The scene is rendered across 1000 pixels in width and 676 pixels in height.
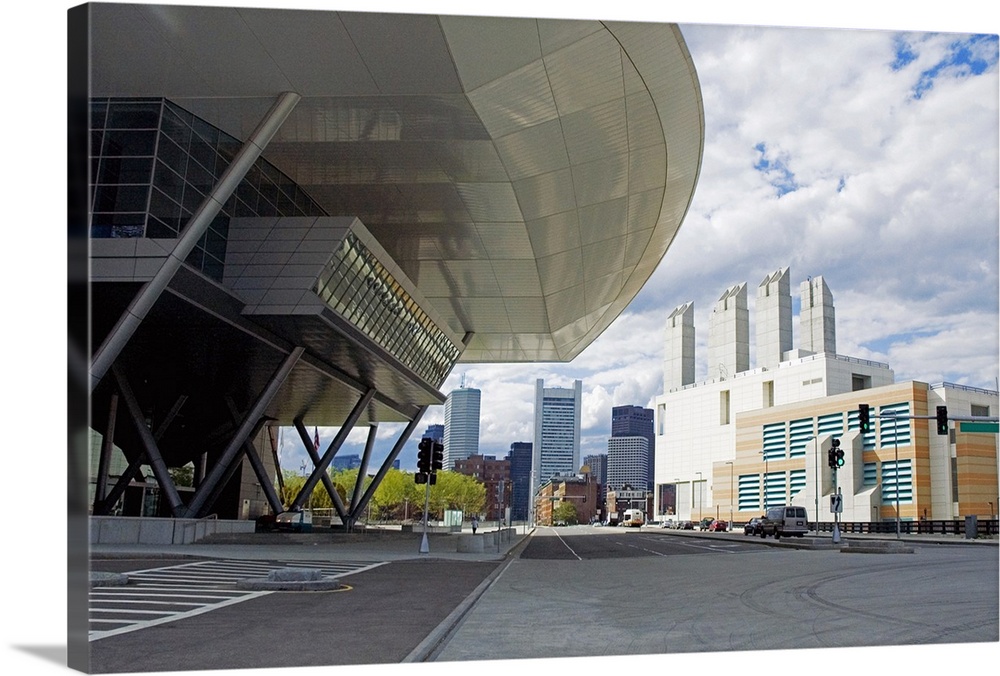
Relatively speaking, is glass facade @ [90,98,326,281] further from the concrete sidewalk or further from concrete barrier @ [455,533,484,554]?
concrete barrier @ [455,533,484,554]

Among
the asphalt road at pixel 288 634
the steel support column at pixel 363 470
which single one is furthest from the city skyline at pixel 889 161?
the steel support column at pixel 363 470

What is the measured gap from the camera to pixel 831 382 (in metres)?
104

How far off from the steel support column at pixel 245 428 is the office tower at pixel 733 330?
305 ft

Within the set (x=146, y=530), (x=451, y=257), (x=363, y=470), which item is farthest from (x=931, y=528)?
(x=146, y=530)

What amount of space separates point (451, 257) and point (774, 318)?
80729mm

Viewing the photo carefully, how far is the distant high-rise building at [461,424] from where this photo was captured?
182m

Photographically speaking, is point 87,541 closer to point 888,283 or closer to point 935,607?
point 935,607

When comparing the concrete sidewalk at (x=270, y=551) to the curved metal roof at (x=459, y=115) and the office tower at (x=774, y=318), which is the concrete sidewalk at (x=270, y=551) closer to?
the curved metal roof at (x=459, y=115)

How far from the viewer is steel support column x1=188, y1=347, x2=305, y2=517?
1406 inches

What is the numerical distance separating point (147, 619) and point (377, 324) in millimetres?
31369

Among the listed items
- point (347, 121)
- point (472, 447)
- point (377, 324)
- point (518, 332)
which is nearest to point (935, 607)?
point (347, 121)

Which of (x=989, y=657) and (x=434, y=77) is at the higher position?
(x=434, y=77)

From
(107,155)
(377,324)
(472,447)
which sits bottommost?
(472,447)

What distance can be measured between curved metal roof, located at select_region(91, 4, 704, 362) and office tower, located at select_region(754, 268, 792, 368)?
7378 centimetres
